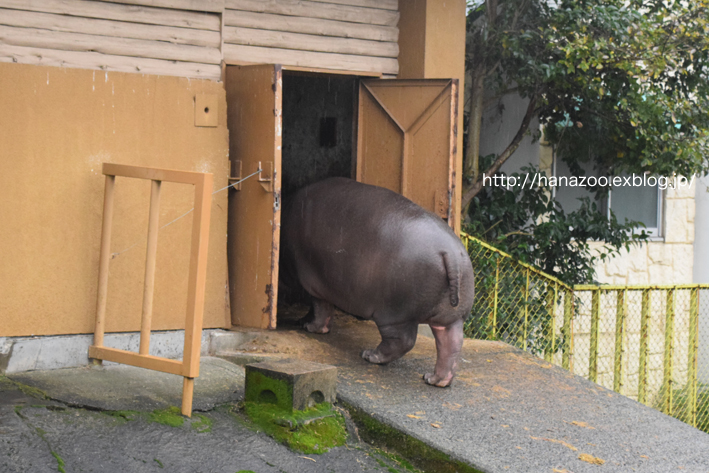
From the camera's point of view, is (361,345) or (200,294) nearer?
(200,294)

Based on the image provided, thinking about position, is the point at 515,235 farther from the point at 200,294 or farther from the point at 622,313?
the point at 200,294

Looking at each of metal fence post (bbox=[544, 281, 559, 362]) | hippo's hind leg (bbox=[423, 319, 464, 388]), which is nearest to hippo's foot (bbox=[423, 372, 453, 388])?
hippo's hind leg (bbox=[423, 319, 464, 388])

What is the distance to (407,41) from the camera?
21.0 ft

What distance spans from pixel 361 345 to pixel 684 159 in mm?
3868

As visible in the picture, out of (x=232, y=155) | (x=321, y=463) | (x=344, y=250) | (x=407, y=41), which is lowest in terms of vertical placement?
(x=321, y=463)

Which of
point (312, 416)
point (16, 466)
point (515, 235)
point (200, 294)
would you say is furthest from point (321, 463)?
point (515, 235)

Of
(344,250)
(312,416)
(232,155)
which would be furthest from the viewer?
(232,155)

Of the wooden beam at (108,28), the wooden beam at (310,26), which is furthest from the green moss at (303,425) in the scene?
the wooden beam at (310,26)

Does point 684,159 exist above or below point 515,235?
above

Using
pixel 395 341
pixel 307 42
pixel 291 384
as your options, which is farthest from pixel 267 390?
pixel 307 42

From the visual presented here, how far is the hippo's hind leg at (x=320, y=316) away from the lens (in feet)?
19.5

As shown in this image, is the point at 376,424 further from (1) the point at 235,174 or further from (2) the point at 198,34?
(2) the point at 198,34

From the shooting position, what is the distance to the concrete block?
4152 millimetres

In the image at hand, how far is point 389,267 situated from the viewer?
4973mm
